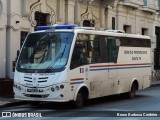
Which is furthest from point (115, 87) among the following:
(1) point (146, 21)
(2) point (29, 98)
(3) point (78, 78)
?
(1) point (146, 21)

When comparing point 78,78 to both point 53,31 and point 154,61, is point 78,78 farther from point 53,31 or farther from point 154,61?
point 154,61

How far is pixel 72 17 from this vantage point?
26.5 meters

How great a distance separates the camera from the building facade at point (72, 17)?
71.2ft

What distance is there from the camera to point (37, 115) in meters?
14.5

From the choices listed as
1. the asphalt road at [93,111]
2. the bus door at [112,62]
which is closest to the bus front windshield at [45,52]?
the asphalt road at [93,111]

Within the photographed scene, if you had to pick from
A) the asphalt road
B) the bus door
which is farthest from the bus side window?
the bus door

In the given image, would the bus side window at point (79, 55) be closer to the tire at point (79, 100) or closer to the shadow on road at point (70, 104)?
the tire at point (79, 100)

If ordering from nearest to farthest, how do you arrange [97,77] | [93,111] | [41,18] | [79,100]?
[93,111]
[79,100]
[97,77]
[41,18]

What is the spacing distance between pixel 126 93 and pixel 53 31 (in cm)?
575

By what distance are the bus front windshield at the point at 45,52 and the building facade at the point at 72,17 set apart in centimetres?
451

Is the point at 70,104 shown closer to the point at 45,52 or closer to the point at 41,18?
the point at 45,52

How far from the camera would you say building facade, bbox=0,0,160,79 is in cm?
2169

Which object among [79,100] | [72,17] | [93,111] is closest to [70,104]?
[79,100]

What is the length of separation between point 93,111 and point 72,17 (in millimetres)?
11698
